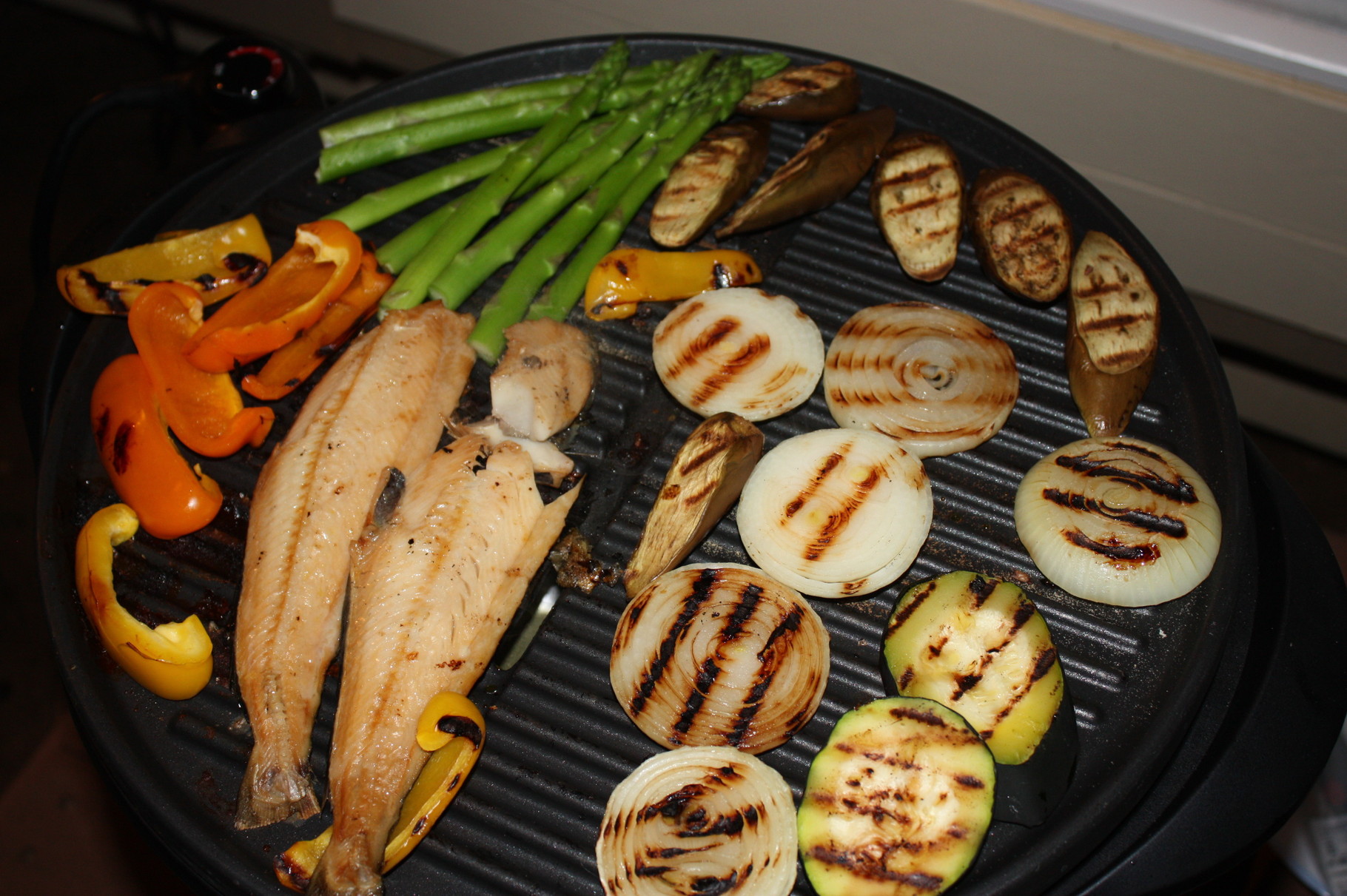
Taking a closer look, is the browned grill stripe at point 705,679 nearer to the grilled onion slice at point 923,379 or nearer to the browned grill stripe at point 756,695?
the browned grill stripe at point 756,695

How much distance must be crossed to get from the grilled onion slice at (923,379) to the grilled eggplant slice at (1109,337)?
20cm

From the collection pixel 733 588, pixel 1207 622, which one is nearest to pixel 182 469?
pixel 733 588

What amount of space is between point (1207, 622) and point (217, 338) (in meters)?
2.75

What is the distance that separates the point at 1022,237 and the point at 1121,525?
972 millimetres

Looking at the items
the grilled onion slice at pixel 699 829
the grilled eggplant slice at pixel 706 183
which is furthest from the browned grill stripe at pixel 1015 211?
the grilled onion slice at pixel 699 829

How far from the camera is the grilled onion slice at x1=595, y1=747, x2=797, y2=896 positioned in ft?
6.61

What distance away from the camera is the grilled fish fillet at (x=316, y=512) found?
7.18 feet

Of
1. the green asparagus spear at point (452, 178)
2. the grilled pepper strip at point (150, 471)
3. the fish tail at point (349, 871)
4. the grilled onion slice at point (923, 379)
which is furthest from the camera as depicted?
the green asparagus spear at point (452, 178)

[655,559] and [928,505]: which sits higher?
[928,505]

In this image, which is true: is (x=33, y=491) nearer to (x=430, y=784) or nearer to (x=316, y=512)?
(x=316, y=512)

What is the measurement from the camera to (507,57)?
11.3ft

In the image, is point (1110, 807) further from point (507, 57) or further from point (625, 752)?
point (507, 57)

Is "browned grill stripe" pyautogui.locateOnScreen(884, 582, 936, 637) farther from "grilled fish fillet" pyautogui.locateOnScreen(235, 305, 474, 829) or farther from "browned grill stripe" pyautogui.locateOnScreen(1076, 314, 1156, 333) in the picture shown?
"grilled fish fillet" pyautogui.locateOnScreen(235, 305, 474, 829)

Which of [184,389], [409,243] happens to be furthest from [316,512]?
[409,243]
